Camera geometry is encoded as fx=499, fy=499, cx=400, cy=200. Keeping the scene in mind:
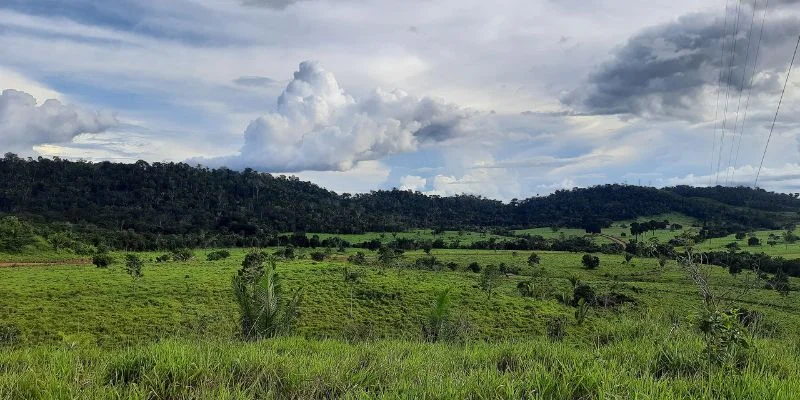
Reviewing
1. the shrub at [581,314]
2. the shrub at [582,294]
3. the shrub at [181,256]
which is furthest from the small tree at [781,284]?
the shrub at [181,256]

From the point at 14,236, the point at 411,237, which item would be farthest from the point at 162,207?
the point at 14,236

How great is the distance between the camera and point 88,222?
134 metres

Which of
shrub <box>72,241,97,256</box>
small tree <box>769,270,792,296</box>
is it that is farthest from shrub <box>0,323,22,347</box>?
small tree <box>769,270,792,296</box>

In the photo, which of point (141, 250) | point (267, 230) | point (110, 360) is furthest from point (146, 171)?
point (110, 360)

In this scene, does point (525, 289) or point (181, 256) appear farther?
point (181, 256)

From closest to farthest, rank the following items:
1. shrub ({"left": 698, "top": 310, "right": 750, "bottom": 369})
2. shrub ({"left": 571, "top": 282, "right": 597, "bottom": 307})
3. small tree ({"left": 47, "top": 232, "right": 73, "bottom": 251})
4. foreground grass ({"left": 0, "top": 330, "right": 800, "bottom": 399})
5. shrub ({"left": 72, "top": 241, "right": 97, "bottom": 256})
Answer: foreground grass ({"left": 0, "top": 330, "right": 800, "bottom": 399}) → shrub ({"left": 698, "top": 310, "right": 750, "bottom": 369}) → shrub ({"left": 571, "top": 282, "right": 597, "bottom": 307}) → small tree ({"left": 47, "top": 232, "right": 73, "bottom": 251}) → shrub ({"left": 72, "top": 241, "right": 97, "bottom": 256})

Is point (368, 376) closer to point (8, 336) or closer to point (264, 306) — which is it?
point (264, 306)

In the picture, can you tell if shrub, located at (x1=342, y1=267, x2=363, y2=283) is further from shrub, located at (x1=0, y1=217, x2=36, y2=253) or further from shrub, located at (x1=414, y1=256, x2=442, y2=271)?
shrub, located at (x1=0, y1=217, x2=36, y2=253)

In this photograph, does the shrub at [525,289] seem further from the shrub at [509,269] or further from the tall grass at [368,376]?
the tall grass at [368,376]

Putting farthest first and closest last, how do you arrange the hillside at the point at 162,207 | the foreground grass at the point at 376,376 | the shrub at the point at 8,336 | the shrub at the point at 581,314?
1. the hillside at the point at 162,207
2. the shrub at the point at 581,314
3. the shrub at the point at 8,336
4. the foreground grass at the point at 376,376

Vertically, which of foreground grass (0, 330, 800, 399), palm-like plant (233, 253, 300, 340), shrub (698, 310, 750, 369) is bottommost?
palm-like plant (233, 253, 300, 340)

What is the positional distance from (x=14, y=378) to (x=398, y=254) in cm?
9057

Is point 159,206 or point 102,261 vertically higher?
point 159,206

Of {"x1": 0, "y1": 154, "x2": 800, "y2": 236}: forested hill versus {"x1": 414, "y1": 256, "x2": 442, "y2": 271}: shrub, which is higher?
{"x1": 0, "y1": 154, "x2": 800, "y2": 236}: forested hill
